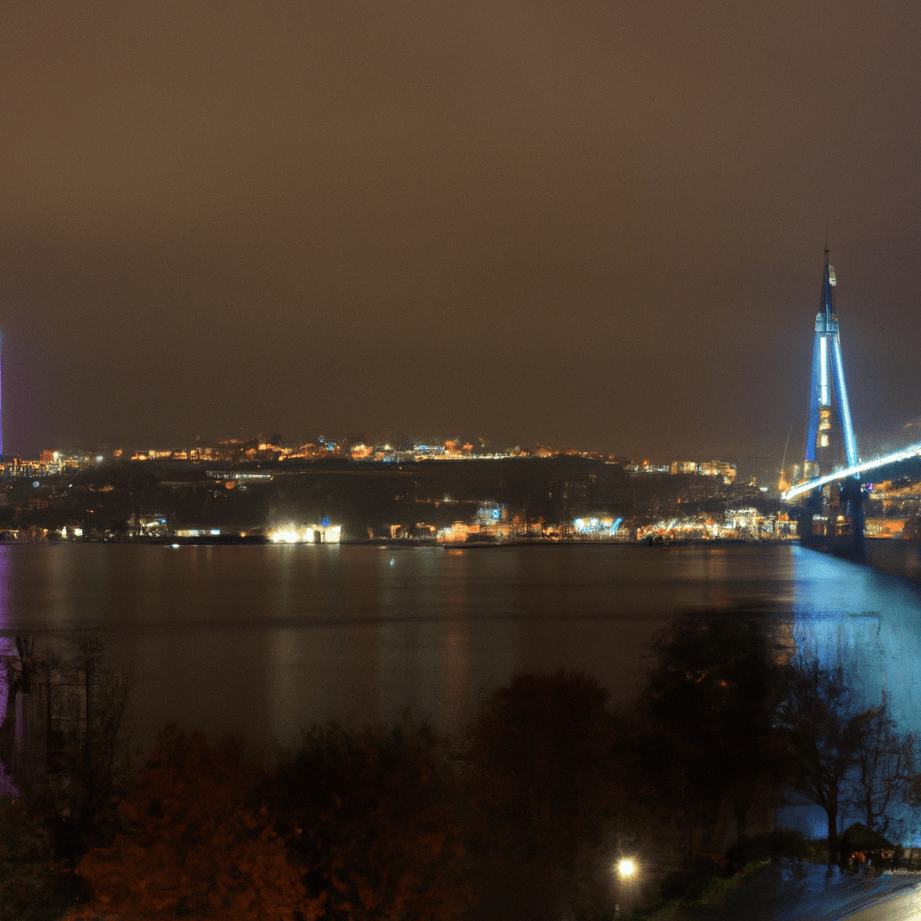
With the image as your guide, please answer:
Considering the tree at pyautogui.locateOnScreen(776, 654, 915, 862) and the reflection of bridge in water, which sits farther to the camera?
the reflection of bridge in water

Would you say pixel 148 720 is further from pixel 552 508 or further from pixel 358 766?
pixel 552 508

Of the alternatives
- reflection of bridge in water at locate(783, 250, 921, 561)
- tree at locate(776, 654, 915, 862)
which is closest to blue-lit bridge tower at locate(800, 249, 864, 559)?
reflection of bridge in water at locate(783, 250, 921, 561)

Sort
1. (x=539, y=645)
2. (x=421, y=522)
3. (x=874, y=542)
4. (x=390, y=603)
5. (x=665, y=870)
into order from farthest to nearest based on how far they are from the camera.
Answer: (x=421, y=522) < (x=874, y=542) < (x=390, y=603) < (x=539, y=645) < (x=665, y=870)

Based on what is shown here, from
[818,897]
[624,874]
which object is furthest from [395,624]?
[818,897]

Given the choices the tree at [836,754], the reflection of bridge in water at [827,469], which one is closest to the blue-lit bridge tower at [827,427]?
the reflection of bridge in water at [827,469]

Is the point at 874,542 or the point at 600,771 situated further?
the point at 874,542

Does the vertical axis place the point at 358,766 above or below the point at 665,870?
above

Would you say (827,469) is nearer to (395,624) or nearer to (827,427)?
(827,427)

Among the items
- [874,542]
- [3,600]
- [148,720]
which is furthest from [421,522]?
[148,720]

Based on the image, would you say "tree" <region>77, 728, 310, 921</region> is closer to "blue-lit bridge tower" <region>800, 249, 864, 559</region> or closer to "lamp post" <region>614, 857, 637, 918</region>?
"lamp post" <region>614, 857, 637, 918</region>
